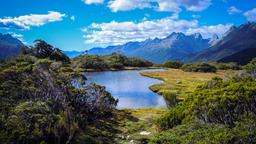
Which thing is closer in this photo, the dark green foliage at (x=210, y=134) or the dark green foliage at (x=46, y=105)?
the dark green foliage at (x=210, y=134)

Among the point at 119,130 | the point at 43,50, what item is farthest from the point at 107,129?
the point at 43,50

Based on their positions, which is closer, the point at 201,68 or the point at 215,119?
the point at 215,119

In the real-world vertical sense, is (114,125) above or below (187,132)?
below

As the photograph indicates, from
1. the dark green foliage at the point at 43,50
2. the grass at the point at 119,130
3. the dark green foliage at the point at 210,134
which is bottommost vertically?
the grass at the point at 119,130

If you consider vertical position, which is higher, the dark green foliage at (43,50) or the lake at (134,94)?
the dark green foliage at (43,50)

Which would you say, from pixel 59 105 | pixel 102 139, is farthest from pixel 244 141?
pixel 59 105

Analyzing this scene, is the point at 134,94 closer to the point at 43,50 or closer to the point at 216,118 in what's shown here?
the point at 43,50

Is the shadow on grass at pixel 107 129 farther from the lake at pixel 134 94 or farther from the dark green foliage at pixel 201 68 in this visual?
the dark green foliage at pixel 201 68

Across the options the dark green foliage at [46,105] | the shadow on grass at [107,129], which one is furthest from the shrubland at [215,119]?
the dark green foliage at [46,105]

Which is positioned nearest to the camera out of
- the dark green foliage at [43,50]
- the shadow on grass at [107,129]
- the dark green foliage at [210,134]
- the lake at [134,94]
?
the dark green foliage at [210,134]

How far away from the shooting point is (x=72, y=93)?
45938 millimetres

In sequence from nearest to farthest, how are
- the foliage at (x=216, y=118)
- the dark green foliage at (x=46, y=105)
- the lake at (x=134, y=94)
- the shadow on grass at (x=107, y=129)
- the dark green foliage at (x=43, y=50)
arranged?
the foliage at (x=216, y=118)
the dark green foliage at (x=46, y=105)
the shadow on grass at (x=107, y=129)
the lake at (x=134, y=94)
the dark green foliage at (x=43, y=50)

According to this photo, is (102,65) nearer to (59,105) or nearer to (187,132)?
(59,105)

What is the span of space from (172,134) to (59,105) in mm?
18342
